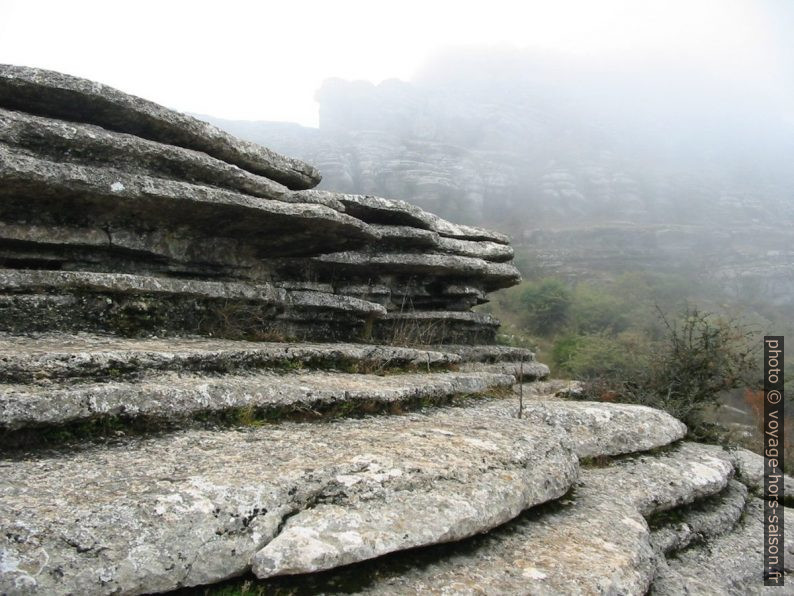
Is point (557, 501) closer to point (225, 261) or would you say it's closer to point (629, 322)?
point (225, 261)

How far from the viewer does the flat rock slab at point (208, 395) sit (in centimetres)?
396

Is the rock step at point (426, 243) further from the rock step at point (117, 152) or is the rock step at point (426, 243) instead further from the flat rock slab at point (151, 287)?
the flat rock slab at point (151, 287)

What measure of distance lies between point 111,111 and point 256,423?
450 cm

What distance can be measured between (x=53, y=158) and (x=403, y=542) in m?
5.93

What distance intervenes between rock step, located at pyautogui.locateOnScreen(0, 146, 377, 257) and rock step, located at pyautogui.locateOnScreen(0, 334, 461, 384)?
170cm

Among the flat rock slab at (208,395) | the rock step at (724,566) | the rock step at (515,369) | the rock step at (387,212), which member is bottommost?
the rock step at (724,566)

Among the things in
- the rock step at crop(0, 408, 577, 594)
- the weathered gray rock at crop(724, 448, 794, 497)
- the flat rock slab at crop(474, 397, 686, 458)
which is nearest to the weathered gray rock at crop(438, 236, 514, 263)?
the flat rock slab at crop(474, 397, 686, 458)

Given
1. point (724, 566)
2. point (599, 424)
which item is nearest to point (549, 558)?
point (724, 566)

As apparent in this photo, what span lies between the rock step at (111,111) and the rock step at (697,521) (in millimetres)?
7306

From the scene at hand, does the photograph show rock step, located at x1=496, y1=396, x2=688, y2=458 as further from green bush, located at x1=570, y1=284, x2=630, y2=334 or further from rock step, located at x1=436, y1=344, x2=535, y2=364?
green bush, located at x1=570, y1=284, x2=630, y2=334

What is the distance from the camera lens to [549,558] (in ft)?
13.2

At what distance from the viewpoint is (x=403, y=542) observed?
365cm

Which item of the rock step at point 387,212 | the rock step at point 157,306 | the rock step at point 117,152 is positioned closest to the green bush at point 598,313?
the rock step at point 387,212

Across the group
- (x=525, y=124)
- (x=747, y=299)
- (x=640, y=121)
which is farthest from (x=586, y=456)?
(x=640, y=121)
